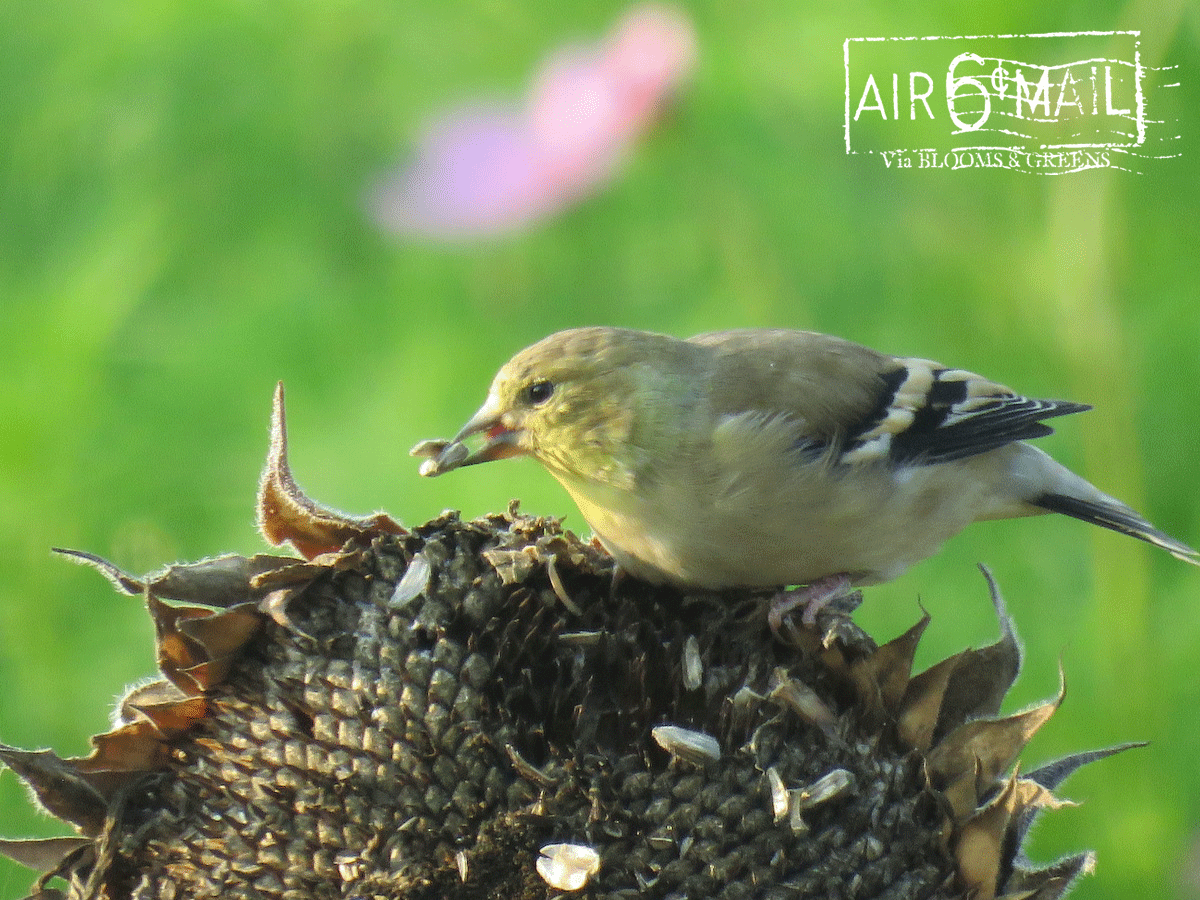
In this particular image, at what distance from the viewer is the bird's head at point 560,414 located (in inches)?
91.1

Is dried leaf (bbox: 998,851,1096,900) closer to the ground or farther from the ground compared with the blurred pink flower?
closer to the ground

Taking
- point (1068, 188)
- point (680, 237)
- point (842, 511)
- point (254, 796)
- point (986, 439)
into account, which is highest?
point (680, 237)

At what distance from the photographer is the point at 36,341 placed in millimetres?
3082

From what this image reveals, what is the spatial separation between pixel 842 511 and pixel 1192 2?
1891mm

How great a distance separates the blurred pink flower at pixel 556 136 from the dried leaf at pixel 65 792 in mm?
2306

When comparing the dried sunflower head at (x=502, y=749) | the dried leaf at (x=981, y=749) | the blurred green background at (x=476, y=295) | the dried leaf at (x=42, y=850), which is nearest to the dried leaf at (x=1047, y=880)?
the dried sunflower head at (x=502, y=749)

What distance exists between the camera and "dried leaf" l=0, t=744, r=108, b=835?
5.33 feet

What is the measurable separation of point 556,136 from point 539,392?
149cm

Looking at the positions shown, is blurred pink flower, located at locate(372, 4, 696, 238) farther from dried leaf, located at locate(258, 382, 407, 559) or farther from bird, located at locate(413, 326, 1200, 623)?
dried leaf, located at locate(258, 382, 407, 559)

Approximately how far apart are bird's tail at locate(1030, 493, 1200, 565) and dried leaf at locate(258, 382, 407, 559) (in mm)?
1589

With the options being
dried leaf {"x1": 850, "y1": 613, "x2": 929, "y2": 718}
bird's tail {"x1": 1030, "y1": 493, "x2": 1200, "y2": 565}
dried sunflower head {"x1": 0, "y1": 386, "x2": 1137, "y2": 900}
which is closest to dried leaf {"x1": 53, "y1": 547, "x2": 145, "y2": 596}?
dried sunflower head {"x1": 0, "y1": 386, "x2": 1137, "y2": 900}

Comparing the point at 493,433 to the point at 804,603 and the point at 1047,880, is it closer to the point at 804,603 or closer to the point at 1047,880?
the point at 804,603

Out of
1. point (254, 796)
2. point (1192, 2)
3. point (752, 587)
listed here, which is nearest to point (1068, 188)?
point (1192, 2)

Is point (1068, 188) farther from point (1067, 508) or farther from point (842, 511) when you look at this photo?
point (842, 511)
